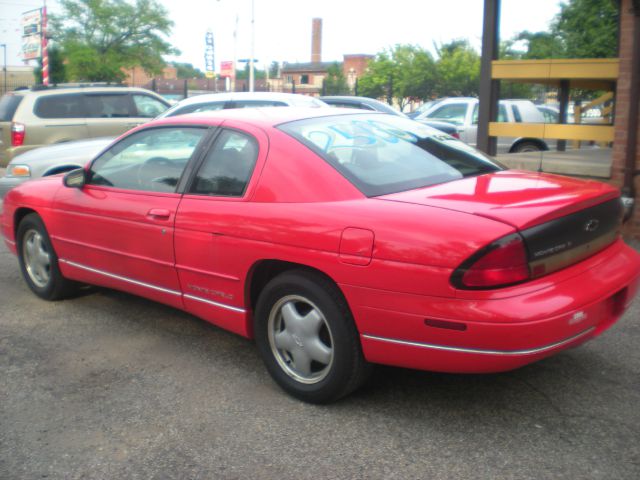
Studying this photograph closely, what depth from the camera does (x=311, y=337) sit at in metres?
3.59

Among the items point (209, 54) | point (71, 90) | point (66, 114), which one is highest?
point (209, 54)

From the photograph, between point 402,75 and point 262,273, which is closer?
point 262,273

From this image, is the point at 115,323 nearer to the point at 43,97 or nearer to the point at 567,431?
the point at 567,431

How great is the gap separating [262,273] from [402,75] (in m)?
42.5

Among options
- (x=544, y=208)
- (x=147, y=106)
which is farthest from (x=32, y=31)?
(x=544, y=208)

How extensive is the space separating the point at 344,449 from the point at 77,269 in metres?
2.78

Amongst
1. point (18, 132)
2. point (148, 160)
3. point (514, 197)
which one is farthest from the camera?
point (18, 132)

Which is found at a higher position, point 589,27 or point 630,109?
point 589,27

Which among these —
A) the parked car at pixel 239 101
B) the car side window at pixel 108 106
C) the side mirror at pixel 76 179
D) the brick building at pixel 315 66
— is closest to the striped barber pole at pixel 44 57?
the car side window at pixel 108 106

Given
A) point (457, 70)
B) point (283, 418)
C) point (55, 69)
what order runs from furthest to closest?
1. point (457, 70)
2. point (55, 69)
3. point (283, 418)

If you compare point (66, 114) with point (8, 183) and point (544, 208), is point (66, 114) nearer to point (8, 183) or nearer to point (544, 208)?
point (8, 183)

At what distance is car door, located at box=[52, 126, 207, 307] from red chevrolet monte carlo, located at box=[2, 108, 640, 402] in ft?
0.04

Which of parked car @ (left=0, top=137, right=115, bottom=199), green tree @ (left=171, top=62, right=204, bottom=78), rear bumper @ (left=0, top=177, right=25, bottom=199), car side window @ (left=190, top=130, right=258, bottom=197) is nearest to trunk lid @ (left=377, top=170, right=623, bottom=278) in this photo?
car side window @ (left=190, top=130, right=258, bottom=197)

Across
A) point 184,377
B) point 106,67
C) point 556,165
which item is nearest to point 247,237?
point 184,377
